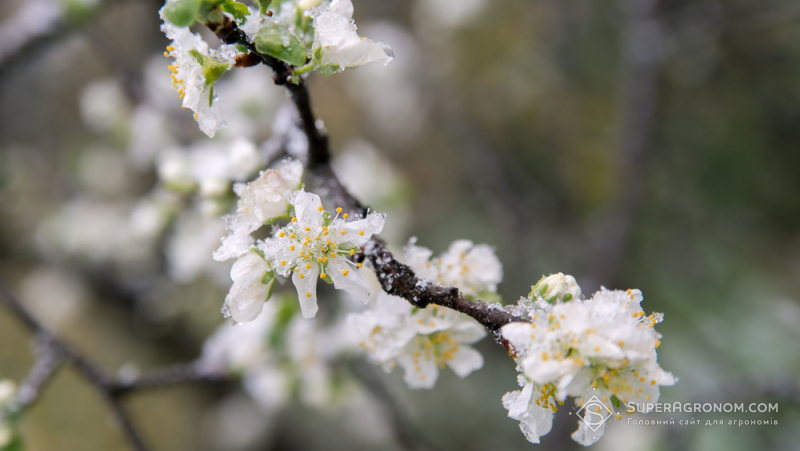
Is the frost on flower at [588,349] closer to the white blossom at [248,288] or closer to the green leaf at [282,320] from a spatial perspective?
the white blossom at [248,288]

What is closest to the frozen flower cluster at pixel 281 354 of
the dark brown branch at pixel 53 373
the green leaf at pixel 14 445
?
the dark brown branch at pixel 53 373

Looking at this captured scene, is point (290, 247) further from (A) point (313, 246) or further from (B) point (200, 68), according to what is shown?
(B) point (200, 68)

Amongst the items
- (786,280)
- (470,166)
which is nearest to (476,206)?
(470,166)

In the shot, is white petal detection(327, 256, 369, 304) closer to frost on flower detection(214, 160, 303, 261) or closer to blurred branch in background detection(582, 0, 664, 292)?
frost on flower detection(214, 160, 303, 261)

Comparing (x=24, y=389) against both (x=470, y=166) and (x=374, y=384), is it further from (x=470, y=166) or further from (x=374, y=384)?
(x=470, y=166)

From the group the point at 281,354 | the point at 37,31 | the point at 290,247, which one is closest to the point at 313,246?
the point at 290,247

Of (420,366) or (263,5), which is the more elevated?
Result: (263,5)

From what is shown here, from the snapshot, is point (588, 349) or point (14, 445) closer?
point (588, 349)
